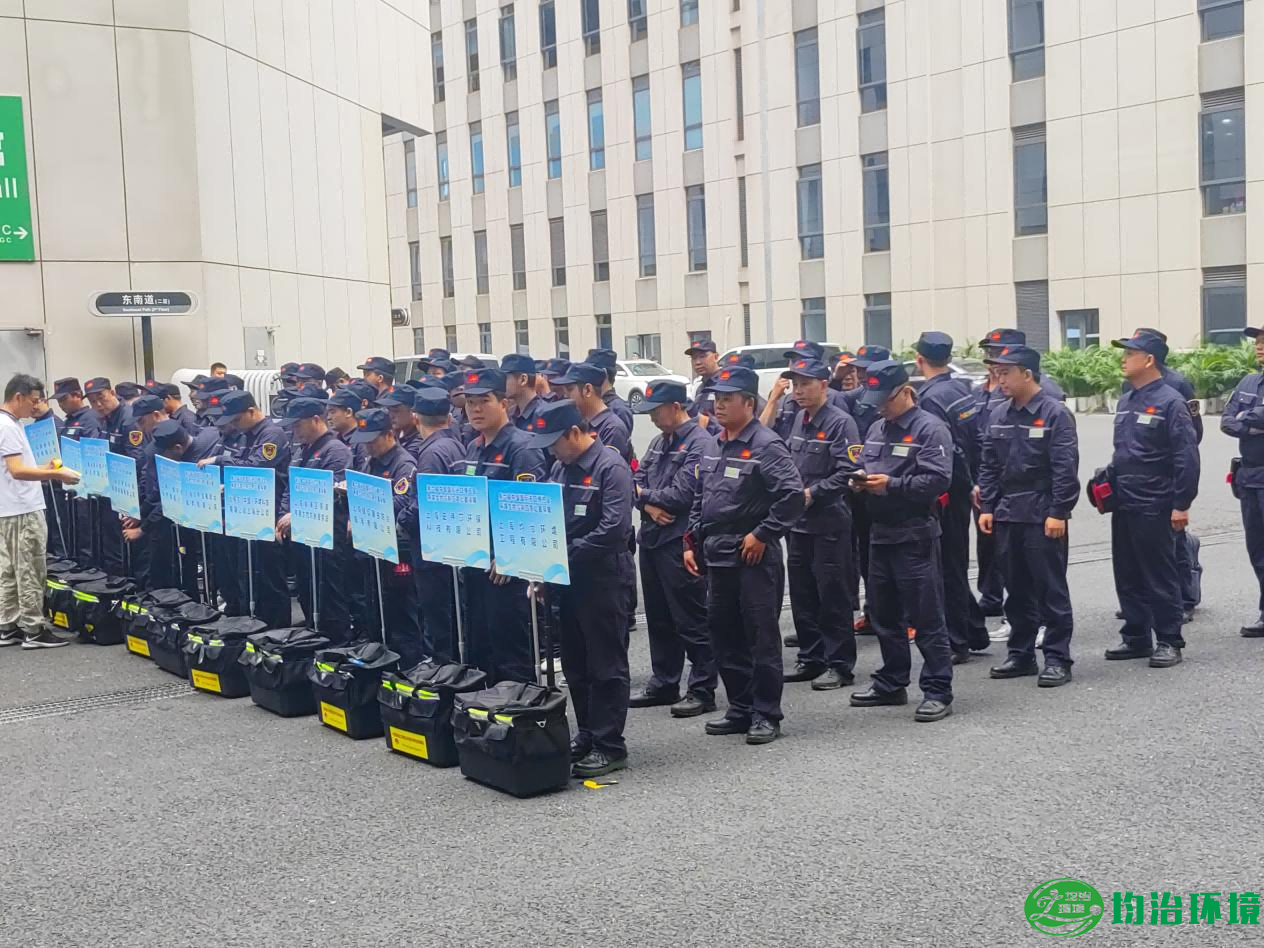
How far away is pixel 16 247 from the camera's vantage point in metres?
22.7

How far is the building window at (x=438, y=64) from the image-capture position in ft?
197

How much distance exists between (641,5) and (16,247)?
3293 centimetres

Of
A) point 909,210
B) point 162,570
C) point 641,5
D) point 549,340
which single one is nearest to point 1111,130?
point 909,210

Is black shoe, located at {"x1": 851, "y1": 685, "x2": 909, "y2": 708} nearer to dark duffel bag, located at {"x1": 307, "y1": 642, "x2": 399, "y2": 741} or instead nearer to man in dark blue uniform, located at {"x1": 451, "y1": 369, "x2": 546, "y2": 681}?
man in dark blue uniform, located at {"x1": 451, "y1": 369, "x2": 546, "y2": 681}

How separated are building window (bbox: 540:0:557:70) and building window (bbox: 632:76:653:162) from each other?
483cm

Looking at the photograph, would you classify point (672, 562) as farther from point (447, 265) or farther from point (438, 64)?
point (438, 64)

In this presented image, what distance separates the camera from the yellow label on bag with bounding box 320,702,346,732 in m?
8.36

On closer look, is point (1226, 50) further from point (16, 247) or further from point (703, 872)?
point (703, 872)

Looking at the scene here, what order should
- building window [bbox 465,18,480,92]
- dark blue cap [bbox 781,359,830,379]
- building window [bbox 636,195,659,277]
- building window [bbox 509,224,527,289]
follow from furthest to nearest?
building window [bbox 465,18,480,92] → building window [bbox 509,224,527,289] → building window [bbox 636,195,659,277] → dark blue cap [bbox 781,359,830,379]

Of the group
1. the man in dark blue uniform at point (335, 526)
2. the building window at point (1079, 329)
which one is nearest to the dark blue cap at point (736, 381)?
the man in dark blue uniform at point (335, 526)

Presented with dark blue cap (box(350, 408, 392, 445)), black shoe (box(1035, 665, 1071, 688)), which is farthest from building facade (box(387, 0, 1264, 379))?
black shoe (box(1035, 665, 1071, 688))

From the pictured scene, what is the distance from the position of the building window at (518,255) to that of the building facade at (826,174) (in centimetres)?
10

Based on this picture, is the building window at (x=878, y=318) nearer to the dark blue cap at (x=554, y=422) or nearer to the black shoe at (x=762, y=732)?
the black shoe at (x=762, y=732)

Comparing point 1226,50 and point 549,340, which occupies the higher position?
point 1226,50
